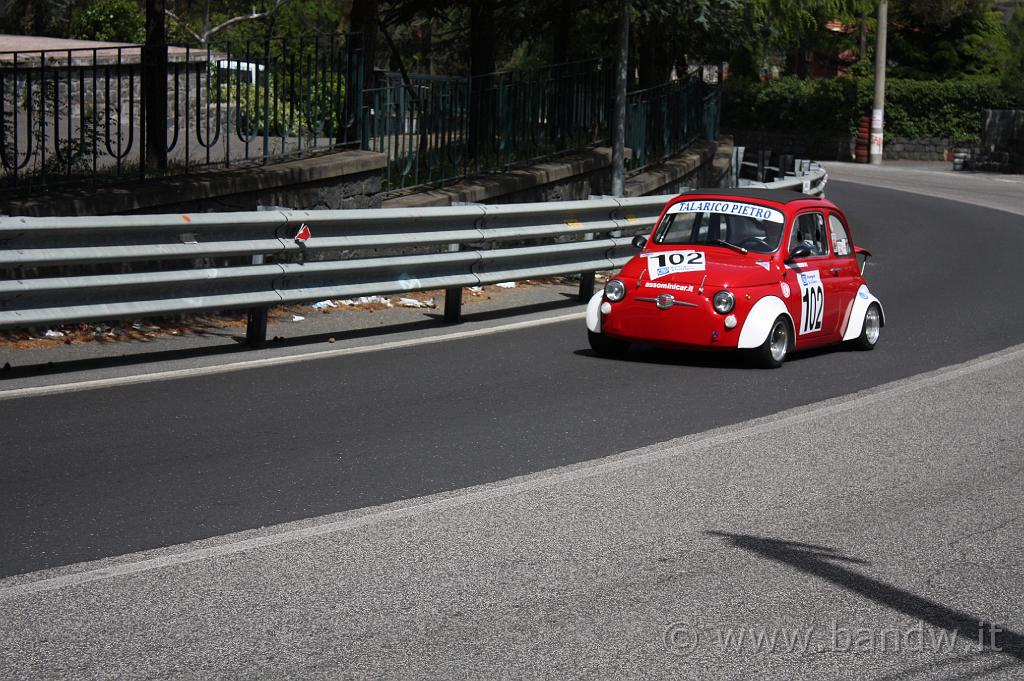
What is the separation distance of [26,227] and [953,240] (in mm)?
18985

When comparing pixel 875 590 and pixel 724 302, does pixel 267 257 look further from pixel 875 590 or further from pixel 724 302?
pixel 875 590

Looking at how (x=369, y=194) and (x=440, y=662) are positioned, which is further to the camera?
(x=369, y=194)

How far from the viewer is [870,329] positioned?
12188mm

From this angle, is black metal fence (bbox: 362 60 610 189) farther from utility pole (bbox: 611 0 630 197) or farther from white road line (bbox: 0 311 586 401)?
white road line (bbox: 0 311 586 401)

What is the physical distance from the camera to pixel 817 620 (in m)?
5.18

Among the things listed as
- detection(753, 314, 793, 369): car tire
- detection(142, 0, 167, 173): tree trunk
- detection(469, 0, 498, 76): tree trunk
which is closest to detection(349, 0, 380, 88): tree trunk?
detection(142, 0, 167, 173): tree trunk

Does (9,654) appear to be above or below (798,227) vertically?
below

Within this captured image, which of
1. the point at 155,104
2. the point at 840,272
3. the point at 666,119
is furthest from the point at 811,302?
the point at 666,119

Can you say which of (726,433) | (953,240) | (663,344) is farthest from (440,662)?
(953,240)

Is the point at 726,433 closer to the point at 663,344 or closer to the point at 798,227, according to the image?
the point at 663,344

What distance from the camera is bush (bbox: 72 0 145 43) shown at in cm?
4084

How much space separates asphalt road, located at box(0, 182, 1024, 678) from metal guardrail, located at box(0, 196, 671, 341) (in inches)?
37.9

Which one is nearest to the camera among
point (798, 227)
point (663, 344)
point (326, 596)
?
point (326, 596)

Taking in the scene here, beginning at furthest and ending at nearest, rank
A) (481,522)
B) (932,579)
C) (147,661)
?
1. (481,522)
2. (932,579)
3. (147,661)
